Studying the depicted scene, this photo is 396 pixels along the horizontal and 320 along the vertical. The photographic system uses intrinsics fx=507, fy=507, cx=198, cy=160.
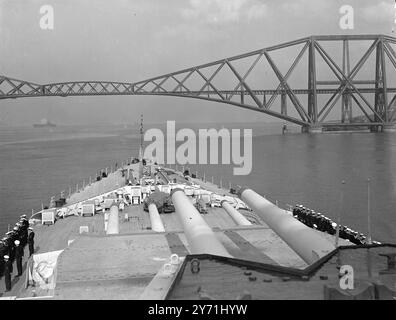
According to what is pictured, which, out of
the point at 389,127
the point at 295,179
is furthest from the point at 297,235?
the point at 389,127

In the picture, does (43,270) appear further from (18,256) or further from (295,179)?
(295,179)

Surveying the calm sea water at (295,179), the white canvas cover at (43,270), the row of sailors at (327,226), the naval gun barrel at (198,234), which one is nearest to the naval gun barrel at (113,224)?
the naval gun barrel at (198,234)

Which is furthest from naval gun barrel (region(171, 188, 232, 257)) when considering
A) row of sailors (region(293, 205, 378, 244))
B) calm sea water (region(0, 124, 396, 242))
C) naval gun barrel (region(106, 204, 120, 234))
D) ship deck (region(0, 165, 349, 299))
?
calm sea water (region(0, 124, 396, 242))

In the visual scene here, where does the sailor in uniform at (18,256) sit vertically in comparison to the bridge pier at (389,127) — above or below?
below

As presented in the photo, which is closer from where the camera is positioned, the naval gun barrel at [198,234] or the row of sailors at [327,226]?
the naval gun barrel at [198,234]

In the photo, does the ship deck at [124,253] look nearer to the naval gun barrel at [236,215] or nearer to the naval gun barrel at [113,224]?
the naval gun barrel at [236,215]
